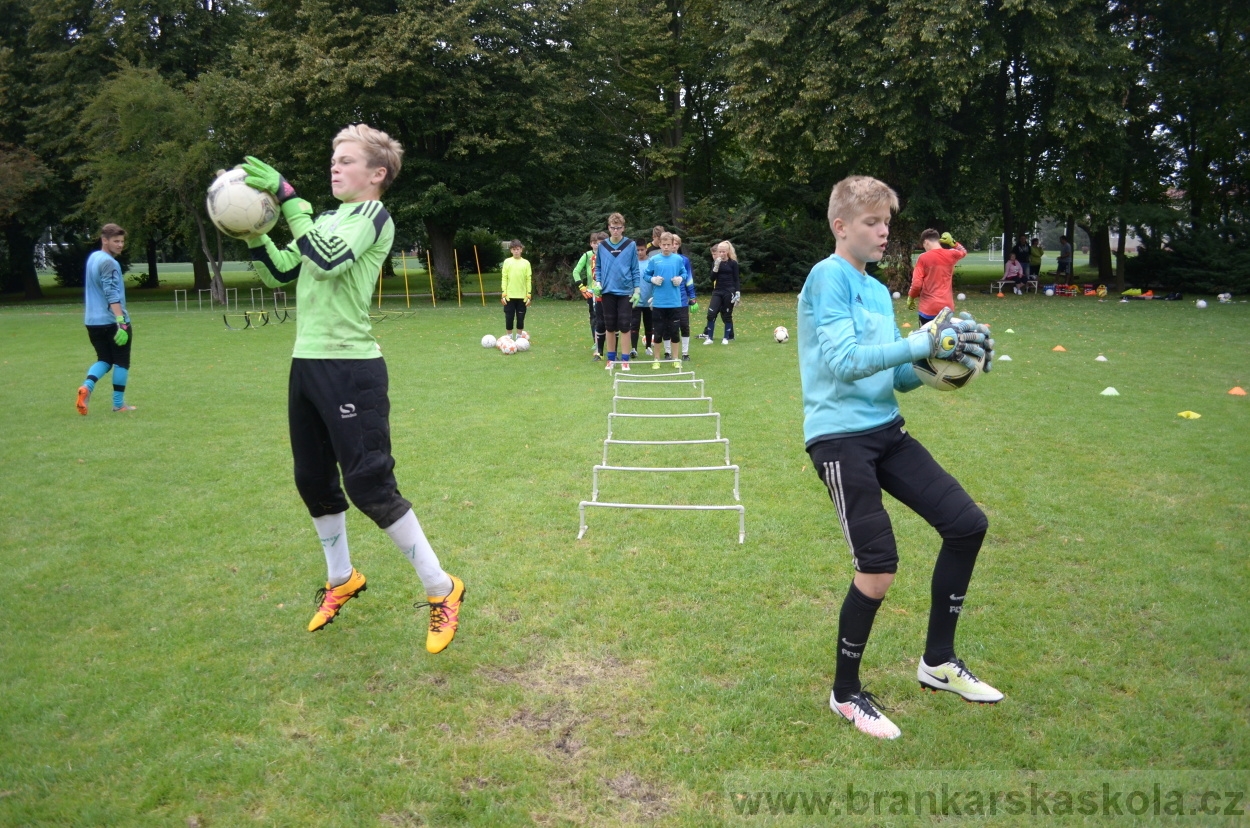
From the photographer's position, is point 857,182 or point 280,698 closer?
point 857,182

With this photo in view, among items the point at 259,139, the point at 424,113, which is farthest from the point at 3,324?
the point at 424,113

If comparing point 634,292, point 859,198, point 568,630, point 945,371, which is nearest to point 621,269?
point 634,292

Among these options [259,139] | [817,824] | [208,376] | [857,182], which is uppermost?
[259,139]

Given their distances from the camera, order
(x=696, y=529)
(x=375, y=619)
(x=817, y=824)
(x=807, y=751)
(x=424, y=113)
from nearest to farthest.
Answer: (x=817, y=824) → (x=807, y=751) → (x=375, y=619) → (x=696, y=529) → (x=424, y=113)

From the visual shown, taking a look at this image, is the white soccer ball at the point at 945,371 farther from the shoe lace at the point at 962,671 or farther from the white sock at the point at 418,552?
the white sock at the point at 418,552

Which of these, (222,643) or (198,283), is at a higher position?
(198,283)

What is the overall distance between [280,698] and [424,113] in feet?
97.5

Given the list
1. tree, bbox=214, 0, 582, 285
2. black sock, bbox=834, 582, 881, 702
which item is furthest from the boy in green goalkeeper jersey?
tree, bbox=214, 0, 582, 285

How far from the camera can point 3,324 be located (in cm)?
2478

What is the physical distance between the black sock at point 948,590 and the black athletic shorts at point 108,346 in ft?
32.6

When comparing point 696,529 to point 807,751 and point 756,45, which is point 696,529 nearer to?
point 807,751

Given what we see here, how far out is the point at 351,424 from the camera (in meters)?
4.07

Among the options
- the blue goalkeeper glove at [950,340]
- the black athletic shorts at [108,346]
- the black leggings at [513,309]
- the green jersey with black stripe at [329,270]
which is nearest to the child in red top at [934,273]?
the black leggings at [513,309]

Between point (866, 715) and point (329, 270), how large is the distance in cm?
300
